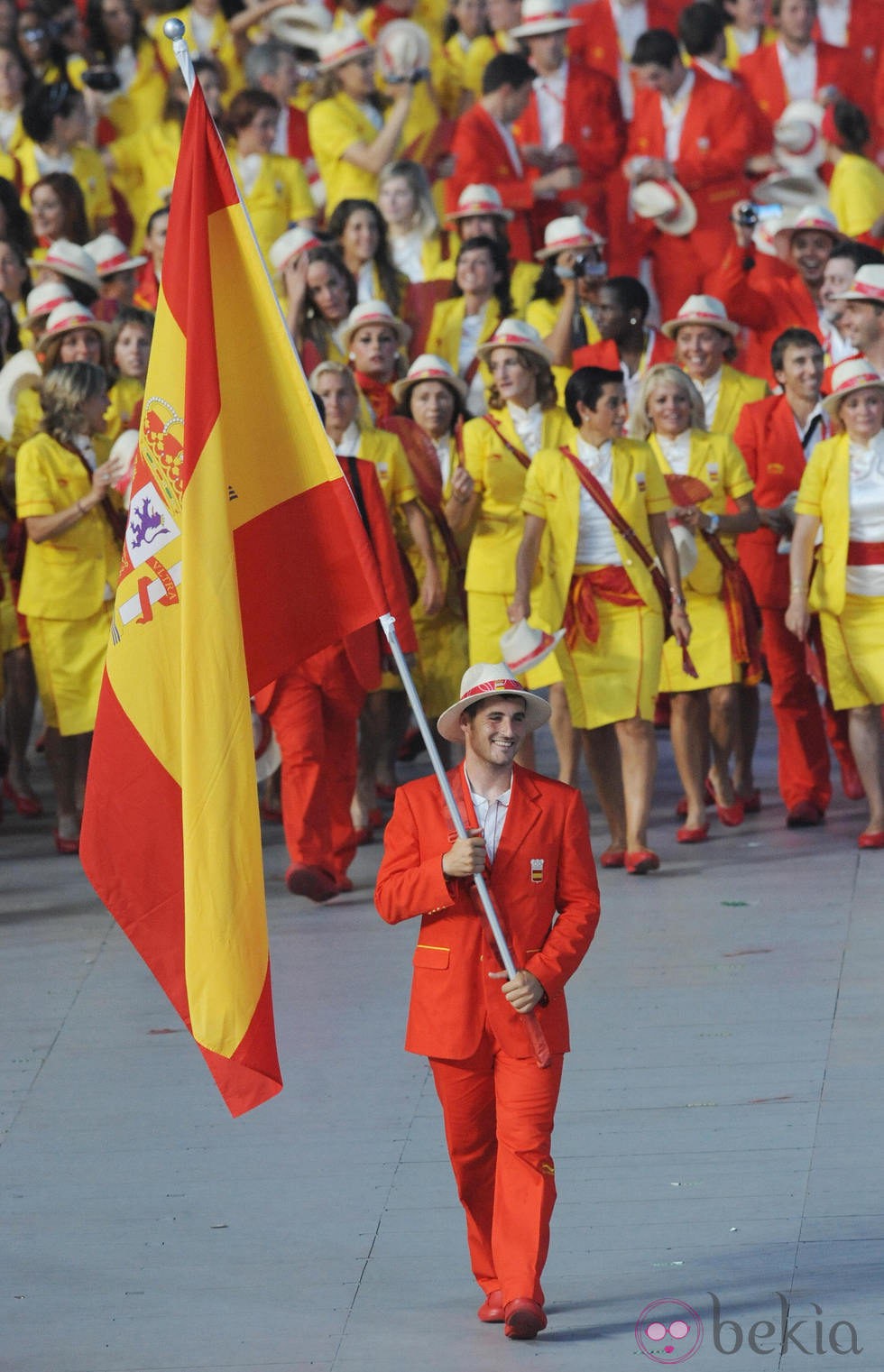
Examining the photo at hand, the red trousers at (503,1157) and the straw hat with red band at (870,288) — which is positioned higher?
the straw hat with red band at (870,288)

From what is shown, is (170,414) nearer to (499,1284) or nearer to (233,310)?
(233,310)

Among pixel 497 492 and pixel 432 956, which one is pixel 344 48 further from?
pixel 432 956

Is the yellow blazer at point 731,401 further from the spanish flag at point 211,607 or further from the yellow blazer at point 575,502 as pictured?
the spanish flag at point 211,607

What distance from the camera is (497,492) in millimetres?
11805

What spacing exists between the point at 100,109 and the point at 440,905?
12331 millimetres

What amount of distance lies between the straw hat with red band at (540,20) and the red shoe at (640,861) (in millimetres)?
7050

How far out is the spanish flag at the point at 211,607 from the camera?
6.32 m

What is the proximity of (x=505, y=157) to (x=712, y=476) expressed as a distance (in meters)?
4.90

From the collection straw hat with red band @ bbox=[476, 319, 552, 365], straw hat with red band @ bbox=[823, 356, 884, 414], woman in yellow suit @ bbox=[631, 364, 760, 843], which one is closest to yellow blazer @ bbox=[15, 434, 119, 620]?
straw hat with red band @ bbox=[476, 319, 552, 365]

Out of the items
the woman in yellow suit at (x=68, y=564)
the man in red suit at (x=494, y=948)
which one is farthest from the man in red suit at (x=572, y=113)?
the man in red suit at (x=494, y=948)

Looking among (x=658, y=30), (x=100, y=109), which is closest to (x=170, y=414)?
(x=658, y=30)

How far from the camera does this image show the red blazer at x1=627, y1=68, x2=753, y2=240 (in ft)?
52.0

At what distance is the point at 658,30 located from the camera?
15.8m

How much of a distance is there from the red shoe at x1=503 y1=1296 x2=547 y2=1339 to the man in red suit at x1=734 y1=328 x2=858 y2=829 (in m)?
5.74
